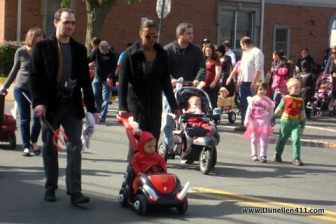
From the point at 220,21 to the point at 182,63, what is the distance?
2209 centimetres

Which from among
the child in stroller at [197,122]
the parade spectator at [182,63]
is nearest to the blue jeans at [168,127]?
the parade spectator at [182,63]

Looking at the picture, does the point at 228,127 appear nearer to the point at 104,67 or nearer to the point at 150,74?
the point at 104,67

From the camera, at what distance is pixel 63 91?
8492 mm

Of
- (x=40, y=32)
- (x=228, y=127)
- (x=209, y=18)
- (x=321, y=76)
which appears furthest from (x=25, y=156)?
(x=209, y=18)

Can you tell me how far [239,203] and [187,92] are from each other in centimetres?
316

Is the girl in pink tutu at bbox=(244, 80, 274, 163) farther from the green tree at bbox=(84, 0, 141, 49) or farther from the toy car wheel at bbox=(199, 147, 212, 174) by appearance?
the green tree at bbox=(84, 0, 141, 49)

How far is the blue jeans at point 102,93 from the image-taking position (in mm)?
17719

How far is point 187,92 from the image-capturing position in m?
11.9

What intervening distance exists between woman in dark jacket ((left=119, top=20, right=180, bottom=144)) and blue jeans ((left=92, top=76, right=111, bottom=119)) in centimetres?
848

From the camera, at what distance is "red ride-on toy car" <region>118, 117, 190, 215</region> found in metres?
8.20

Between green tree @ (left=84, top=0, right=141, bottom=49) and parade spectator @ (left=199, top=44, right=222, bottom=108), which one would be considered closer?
parade spectator @ (left=199, top=44, right=222, bottom=108)

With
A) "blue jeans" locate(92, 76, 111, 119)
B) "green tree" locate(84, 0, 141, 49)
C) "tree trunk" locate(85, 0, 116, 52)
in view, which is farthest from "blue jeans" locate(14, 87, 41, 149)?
"green tree" locate(84, 0, 141, 49)

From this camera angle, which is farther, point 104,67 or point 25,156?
point 104,67

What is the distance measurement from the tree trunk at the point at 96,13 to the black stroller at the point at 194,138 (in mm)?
14926
